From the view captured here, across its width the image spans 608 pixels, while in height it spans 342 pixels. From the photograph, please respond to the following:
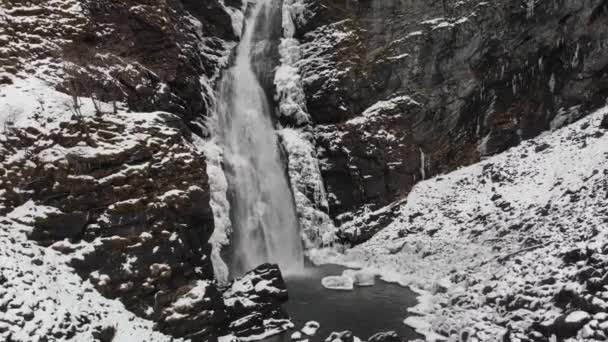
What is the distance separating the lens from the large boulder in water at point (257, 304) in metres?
14.9

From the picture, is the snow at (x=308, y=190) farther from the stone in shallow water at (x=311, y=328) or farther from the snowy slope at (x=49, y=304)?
the snowy slope at (x=49, y=304)

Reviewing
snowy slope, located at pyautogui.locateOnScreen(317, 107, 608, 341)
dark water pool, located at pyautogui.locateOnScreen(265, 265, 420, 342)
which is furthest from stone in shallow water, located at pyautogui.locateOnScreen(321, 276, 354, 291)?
snowy slope, located at pyautogui.locateOnScreen(317, 107, 608, 341)

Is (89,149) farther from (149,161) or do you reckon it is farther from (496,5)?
(496,5)

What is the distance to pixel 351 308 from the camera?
1628 centimetres

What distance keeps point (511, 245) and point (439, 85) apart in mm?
11482

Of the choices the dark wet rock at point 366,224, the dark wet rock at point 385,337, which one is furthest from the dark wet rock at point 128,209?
the dark wet rock at point 366,224

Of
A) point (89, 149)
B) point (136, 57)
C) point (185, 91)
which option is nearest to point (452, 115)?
point (185, 91)

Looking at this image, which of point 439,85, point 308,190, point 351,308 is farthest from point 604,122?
point 308,190

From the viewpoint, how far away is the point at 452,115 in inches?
985

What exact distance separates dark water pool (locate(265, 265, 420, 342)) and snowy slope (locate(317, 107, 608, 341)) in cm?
63

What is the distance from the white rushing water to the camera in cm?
2175

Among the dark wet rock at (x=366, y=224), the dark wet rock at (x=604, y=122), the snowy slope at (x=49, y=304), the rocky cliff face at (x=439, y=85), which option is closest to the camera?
the snowy slope at (x=49, y=304)

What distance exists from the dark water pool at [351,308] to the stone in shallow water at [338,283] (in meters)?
0.25

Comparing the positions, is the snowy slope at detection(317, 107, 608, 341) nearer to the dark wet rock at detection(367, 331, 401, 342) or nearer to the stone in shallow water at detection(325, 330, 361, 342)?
the dark wet rock at detection(367, 331, 401, 342)
